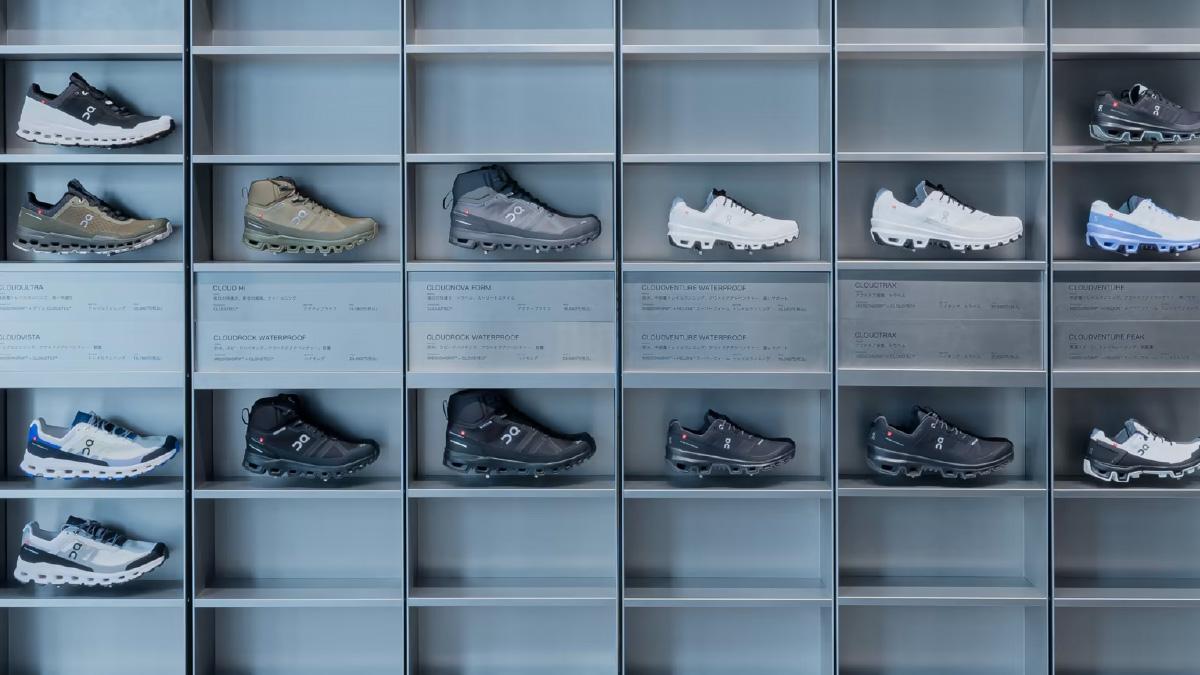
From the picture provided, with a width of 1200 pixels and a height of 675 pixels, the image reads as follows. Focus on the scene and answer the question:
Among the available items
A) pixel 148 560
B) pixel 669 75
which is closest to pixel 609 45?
pixel 669 75

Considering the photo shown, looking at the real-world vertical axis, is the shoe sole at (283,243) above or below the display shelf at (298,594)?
above

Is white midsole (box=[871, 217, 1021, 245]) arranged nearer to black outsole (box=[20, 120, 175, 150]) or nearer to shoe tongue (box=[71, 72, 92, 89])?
black outsole (box=[20, 120, 175, 150])

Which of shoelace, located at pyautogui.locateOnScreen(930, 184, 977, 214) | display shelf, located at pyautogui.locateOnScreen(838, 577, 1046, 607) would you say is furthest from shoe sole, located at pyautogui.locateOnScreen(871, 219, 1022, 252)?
display shelf, located at pyautogui.locateOnScreen(838, 577, 1046, 607)

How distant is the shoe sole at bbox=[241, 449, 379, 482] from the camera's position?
9.72ft

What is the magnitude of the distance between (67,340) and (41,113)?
0.71m

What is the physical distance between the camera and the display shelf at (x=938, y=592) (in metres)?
2.96

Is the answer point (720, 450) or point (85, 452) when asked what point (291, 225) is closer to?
point (85, 452)

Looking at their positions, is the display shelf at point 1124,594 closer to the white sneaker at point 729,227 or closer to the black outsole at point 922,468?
the black outsole at point 922,468

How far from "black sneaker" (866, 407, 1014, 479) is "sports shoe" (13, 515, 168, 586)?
2.37m

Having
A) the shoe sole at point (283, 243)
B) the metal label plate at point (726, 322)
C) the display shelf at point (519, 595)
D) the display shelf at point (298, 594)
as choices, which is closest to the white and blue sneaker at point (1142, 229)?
the metal label plate at point (726, 322)

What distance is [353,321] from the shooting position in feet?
9.84

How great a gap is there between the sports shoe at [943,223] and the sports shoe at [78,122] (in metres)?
2.35

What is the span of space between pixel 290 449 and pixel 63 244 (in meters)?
0.96

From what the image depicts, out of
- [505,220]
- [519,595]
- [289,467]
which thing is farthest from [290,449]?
[505,220]
